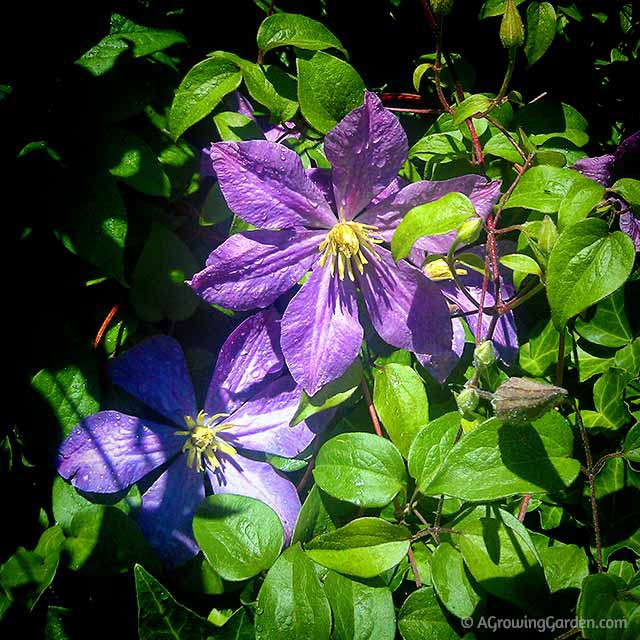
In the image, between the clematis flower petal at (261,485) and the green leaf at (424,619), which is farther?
the clematis flower petal at (261,485)

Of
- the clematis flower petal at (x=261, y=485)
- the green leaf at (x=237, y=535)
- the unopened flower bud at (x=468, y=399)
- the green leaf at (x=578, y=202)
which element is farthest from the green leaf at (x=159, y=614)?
the green leaf at (x=578, y=202)

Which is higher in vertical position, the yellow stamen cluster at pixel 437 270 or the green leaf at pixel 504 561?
the yellow stamen cluster at pixel 437 270

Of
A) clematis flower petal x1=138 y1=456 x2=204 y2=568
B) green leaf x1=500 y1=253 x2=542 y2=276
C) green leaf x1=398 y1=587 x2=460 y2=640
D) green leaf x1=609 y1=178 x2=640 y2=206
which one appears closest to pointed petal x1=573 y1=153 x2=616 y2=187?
green leaf x1=609 y1=178 x2=640 y2=206

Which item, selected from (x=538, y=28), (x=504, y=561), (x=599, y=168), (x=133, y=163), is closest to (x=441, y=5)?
(x=538, y=28)

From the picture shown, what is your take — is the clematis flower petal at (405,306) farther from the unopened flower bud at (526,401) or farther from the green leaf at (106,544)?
the green leaf at (106,544)

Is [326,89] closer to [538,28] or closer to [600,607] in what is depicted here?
[538,28]

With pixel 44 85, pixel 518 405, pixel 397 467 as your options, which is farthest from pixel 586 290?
pixel 44 85

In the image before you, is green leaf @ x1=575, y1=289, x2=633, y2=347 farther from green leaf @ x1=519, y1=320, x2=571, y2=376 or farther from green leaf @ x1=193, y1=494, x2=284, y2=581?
green leaf @ x1=193, y1=494, x2=284, y2=581
